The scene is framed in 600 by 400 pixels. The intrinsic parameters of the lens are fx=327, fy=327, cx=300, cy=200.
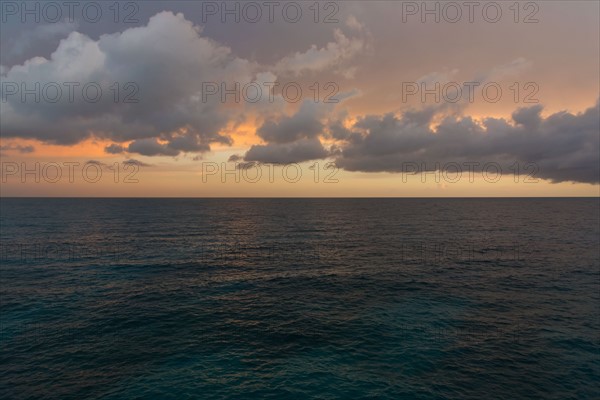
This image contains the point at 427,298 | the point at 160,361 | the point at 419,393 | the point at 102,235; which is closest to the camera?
the point at 419,393

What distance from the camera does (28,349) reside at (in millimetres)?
32875

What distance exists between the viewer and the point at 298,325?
1523 inches

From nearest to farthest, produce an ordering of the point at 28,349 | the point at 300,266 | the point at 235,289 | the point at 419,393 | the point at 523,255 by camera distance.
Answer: the point at 419,393
the point at 28,349
the point at 235,289
the point at 300,266
the point at 523,255

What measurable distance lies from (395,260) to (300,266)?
21.5 m

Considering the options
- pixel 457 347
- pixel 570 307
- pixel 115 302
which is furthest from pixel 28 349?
pixel 570 307

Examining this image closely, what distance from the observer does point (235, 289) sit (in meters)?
52.5

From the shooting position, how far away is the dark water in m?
27.6

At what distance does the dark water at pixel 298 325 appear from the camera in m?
27.6

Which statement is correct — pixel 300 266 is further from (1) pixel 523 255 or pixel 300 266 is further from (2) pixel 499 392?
(1) pixel 523 255

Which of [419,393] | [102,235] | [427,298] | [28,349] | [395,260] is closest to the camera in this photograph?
[419,393]

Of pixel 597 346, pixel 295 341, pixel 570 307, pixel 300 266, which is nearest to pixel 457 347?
pixel 597 346

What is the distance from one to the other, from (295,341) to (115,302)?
27.7 m

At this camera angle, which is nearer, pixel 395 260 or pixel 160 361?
pixel 160 361

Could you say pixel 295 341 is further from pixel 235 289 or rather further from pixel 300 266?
pixel 300 266
